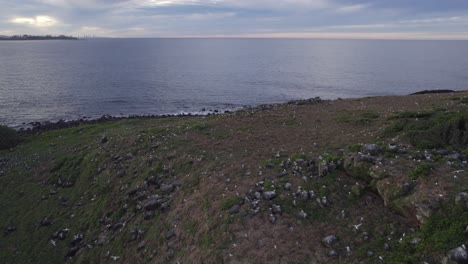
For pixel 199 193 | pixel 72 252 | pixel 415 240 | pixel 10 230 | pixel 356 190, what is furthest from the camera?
pixel 10 230

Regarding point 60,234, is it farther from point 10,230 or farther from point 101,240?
point 10,230

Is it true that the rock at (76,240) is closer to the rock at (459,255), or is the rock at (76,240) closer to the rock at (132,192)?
the rock at (132,192)

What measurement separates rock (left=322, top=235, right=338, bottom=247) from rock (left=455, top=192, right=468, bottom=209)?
453cm

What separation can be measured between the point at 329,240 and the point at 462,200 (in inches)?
194

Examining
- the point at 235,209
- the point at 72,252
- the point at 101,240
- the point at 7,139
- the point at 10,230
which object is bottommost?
the point at 10,230

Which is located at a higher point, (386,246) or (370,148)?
(370,148)

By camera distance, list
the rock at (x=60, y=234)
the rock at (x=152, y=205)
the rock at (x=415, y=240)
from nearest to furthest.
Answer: the rock at (x=415, y=240) < the rock at (x=152, y=205) < the rock at (x=60, y=234)

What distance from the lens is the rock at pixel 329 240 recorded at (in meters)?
13.4

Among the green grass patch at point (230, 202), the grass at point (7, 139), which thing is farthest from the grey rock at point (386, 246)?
the grass at point (7, 139)

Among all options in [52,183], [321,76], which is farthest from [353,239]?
[321,76]

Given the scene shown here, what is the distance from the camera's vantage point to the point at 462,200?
12148 millimetres

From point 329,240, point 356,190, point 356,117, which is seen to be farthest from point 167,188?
point 356,117

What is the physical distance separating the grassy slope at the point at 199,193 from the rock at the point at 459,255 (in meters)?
1.71

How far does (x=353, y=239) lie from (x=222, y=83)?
9083 centimetres
